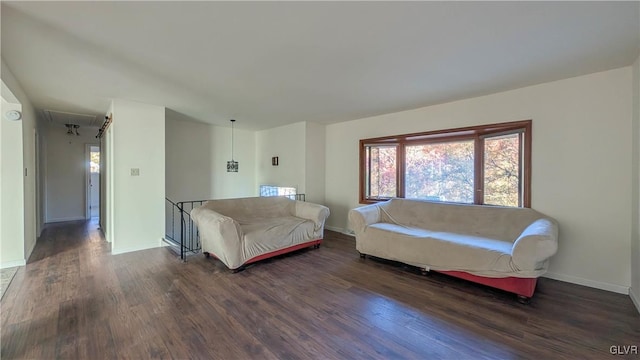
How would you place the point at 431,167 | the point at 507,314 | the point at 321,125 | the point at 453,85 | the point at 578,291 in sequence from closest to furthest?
the point at 507,314
the point at 578,291
the point at 453,85
the point at 431,167
the point at 321,125

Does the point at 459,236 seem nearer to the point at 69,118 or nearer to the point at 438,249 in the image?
the point at 438,249

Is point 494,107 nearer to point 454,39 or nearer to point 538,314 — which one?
point 454,39

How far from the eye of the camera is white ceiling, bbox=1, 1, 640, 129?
1.73m

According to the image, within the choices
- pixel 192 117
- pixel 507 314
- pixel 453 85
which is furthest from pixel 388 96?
pixel 192 117

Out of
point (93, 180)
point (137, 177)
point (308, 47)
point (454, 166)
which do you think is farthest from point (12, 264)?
point (454, 166)

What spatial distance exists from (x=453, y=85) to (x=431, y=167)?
1462mm

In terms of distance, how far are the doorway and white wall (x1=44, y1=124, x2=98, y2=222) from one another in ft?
0.28

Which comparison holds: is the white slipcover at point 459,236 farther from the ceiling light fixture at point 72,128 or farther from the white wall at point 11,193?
the ceiling light fixture at point 72,128

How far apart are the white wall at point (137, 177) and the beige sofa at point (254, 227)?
946mm

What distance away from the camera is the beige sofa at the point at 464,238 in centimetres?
241

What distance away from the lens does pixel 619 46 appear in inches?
86.2

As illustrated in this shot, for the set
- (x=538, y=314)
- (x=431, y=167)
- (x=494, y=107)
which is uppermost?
(x=494, y=107)

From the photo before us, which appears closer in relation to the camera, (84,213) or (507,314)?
(507,314)

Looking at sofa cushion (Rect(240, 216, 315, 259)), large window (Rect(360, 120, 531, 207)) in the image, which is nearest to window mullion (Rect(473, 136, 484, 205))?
large window (Rect(360, 120, 531, 207))
